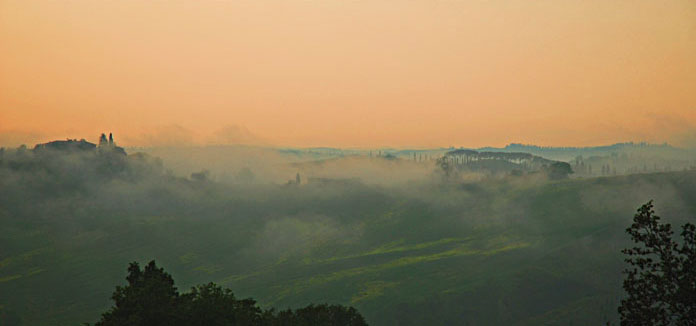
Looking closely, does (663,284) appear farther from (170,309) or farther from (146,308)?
(146,308)

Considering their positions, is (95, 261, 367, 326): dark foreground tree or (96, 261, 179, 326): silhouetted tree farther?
(95, 261, 367, 326): dark foreground tree

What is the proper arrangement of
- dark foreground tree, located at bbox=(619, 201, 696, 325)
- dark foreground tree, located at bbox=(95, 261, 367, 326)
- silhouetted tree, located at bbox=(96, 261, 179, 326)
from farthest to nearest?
dark foreground tree, located at bbox=(95, 261, 367, 326), silhouetted tree, located at bbox=(96, 261, 179, 326), dark foreground tree, located at bbox=(619, 201, 696, 325)

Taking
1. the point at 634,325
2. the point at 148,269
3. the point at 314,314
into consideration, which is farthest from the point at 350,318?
the point at 634,325

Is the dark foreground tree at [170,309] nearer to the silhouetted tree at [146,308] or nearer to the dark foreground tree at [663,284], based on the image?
the silhouetted tree at [146,308]

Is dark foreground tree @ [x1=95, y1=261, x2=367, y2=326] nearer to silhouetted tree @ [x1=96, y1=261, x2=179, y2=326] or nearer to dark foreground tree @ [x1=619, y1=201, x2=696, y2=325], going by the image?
silhouetted tree @ [x1=96, y1=261, x2=179, y2=326]

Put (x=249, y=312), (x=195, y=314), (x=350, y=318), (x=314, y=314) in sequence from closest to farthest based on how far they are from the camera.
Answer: (x=195, y=314) < (x=249, y=312) < (x=314, y=314) < (x=350, y=318)

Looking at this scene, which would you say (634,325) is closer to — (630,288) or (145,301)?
(630,288)

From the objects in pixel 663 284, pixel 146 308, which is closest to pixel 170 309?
pixel 146 308

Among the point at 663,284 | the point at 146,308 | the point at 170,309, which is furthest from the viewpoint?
the point at 170,309

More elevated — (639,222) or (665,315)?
(639,222)

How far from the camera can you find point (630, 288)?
3644 cm

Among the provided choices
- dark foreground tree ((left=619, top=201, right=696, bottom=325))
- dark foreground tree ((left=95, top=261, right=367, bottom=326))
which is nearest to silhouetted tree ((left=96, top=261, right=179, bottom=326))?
dark foreground tree ((left=95, top=261, right=367, bottom=326))

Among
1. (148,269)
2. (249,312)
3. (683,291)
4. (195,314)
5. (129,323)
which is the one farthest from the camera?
(148,269)

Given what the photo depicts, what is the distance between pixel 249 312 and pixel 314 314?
50111 millimetres
